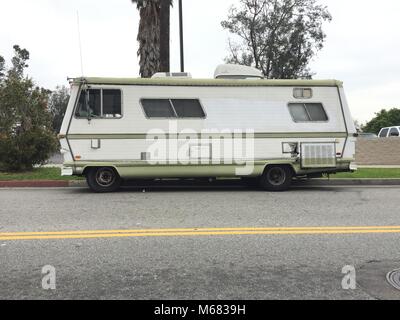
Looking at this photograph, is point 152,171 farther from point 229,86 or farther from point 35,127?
point 35,127

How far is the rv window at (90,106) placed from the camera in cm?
1041

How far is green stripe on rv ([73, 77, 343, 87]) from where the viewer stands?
10516 millimetres

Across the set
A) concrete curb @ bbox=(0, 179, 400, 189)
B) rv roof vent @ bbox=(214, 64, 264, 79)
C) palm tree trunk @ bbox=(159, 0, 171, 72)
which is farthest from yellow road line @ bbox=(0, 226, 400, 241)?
palm tree trunk @ bbox=(159, 0, 171, 72)

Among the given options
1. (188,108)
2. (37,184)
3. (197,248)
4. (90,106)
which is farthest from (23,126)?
(197,248)

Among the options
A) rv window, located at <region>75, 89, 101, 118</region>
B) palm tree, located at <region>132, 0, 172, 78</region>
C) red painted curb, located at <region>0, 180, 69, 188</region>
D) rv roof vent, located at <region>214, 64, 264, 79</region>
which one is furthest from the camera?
palm tree, located at <region>132, 0, 172, 78</region>

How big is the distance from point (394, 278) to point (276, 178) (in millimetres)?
7107

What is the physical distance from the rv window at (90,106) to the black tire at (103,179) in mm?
1459

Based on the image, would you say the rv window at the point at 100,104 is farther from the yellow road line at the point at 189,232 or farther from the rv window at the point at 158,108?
the yellow road line at the point at 189,232

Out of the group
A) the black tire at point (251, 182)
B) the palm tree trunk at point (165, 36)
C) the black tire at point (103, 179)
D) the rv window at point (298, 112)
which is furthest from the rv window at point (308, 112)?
the palm tree trunk at point (165, 36)

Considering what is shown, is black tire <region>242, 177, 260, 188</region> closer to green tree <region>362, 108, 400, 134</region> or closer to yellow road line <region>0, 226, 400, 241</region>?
yellow road line <region>0, 226, 400, 241</region>

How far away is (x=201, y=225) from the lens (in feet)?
21.5

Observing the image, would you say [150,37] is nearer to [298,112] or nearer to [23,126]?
A: [23,126]

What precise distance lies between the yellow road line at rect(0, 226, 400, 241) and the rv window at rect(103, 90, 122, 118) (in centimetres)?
503

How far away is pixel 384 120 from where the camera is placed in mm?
70062
